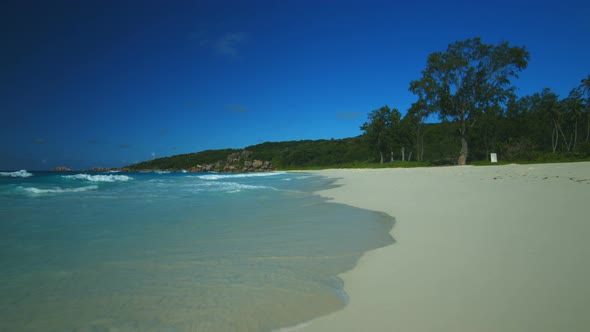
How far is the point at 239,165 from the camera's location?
10350 centimetres

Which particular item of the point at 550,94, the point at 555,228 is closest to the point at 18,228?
the point at 555,228

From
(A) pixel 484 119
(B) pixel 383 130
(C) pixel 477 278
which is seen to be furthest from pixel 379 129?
(C) pixel 477 278

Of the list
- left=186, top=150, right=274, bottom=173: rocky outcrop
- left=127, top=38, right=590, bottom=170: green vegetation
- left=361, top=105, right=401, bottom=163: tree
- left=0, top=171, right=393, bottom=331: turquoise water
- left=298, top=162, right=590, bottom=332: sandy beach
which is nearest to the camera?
left=298, top=162, right=590, bottom=332: sandy beach

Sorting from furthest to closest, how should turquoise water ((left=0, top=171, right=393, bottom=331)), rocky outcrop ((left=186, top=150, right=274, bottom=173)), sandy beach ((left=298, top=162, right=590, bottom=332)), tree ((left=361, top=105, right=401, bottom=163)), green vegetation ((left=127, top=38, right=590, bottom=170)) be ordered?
1. rocky outcrop ((left=186, top=150, right=274, bottom=173))
2. tree ((left=361, top=105, right=401, bottom=163))
3. green vegetation ((left=127, top=38, right=590, bottom=170))
4. turquoise water ((left=0, top=171, right=393, bottom=331))
5. sandy beach ((left=298, top=162, right=590, bottom=332))

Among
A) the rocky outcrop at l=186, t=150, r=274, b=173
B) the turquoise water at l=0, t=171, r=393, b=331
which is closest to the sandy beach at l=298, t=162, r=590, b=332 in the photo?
the turquoise water at l=0, t=171, r=393, b=331

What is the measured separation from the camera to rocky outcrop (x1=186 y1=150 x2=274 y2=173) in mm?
94062

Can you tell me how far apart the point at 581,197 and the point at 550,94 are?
50.6m

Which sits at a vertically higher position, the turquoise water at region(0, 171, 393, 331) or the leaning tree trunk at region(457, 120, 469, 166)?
the leaning tree trunk at region(457, 120, 469, 166)

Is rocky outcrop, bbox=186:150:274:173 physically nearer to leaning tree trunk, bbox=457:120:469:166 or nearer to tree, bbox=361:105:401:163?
tree, bbox=361:105:401:163

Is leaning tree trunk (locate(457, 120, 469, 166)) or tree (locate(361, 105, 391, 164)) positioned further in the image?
tree (locate(361, 105, 391, 164))

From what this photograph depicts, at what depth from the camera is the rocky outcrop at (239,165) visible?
309ft

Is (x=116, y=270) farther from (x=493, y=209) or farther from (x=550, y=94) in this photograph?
(x=550, y=94)

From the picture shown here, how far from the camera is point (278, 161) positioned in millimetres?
95375

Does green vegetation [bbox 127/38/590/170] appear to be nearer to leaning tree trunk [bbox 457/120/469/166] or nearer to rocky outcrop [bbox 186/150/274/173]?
leaning tree trunk [bbox 457/120/469/166]
